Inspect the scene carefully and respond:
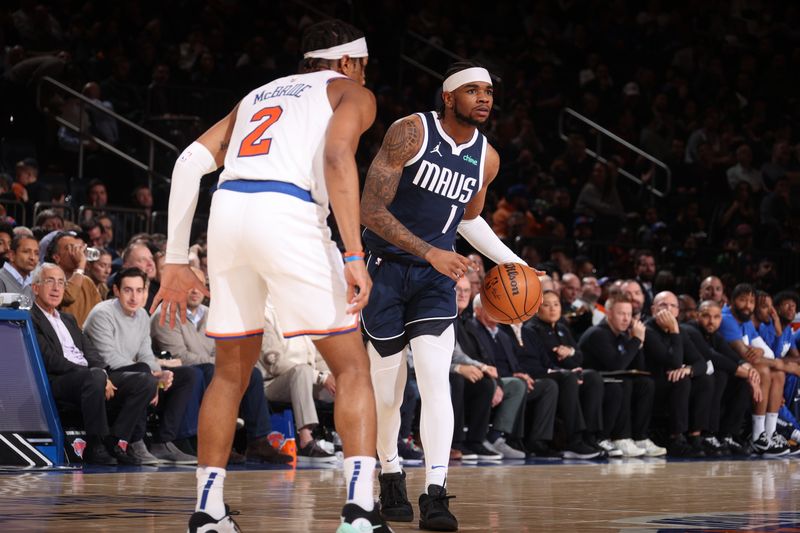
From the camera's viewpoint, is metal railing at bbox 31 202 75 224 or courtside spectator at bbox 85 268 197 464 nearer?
courtside spectator at bbox 85 268 197 464

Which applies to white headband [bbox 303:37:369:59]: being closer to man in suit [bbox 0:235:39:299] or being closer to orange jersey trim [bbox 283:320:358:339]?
orange jersey trim [bbox 283:320:358:339]

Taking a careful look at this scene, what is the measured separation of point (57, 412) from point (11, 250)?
1.54 m

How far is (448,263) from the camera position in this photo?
5363mm

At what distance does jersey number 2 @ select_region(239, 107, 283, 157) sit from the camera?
4445 mm

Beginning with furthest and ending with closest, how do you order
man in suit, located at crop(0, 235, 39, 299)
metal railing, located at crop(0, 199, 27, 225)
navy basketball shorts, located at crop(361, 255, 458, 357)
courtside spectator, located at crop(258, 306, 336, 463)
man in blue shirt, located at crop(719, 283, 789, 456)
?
1. man in blue shirt, located at crop(719, 283, 789, 456)
2. metal railing, located at crop(0, 199, 27, 225)
3. courtside spectator, located at crop(258, 306, 336, 463)
4. man in suit, located at crop(0, 235, 39, 299)
5. navy basketball shorts, located at crop(361, 255, 458, 357)

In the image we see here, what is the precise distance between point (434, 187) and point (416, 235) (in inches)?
8.9

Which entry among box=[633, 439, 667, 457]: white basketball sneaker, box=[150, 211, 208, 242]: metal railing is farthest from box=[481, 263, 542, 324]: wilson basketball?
box=[150, 211, 208, 242]: metal railing

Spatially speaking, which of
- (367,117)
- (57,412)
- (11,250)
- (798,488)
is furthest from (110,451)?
(367,117)

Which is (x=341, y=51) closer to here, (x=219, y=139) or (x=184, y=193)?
(x=219, y=139)

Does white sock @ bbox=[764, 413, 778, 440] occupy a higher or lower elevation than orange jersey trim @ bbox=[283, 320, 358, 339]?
lower

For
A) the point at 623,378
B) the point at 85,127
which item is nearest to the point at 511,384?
the point at 623,378

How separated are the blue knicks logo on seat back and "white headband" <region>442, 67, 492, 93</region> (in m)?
0.37

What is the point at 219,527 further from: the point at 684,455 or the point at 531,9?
the point at 531,9

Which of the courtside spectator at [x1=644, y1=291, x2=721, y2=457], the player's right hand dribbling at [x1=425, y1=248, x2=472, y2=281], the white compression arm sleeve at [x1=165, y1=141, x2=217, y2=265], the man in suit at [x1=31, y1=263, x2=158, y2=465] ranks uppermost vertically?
the white compression arm sleeve at [x1=165, y1=141, x2=217, y2=265]
